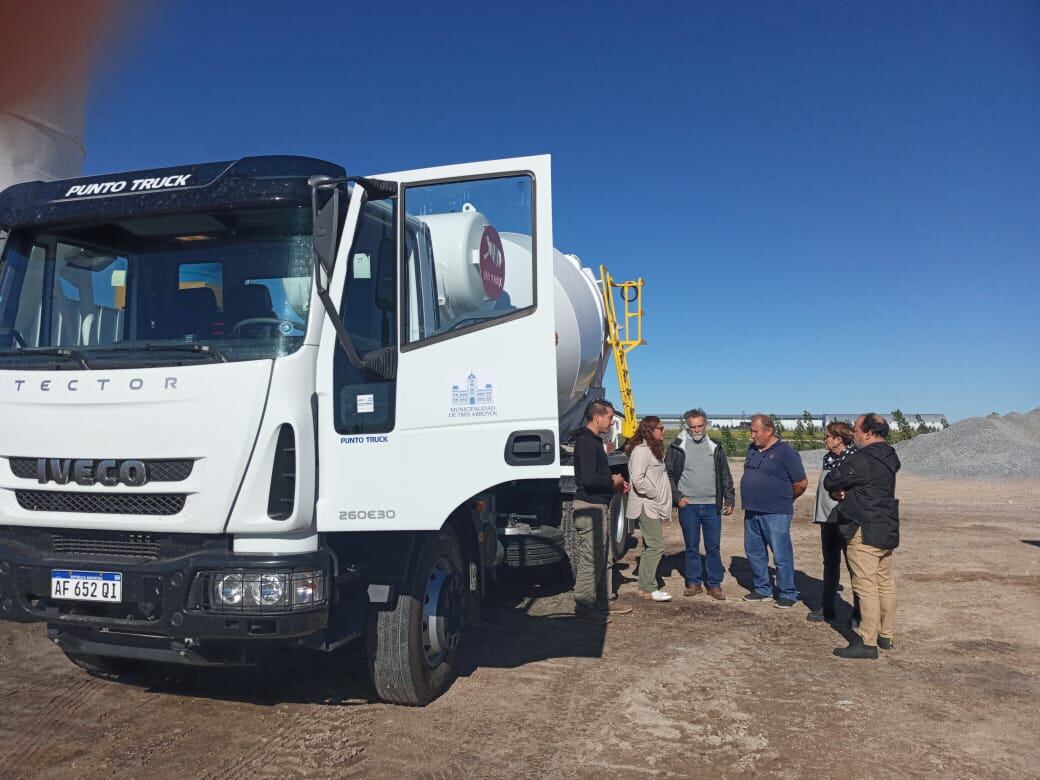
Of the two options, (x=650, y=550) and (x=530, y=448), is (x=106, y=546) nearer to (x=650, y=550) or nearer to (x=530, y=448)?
(x=530, y=448)

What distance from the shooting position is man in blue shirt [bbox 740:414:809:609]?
24.4 ft

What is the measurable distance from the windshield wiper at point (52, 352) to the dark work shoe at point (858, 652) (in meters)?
5.60

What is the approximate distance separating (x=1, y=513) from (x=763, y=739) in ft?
14.4

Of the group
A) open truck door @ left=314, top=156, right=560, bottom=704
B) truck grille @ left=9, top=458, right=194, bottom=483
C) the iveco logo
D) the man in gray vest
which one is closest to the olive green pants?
the man in gray vest

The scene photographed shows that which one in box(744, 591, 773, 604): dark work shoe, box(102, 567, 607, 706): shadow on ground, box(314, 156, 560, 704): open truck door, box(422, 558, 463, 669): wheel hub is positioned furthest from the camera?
box(744, 591, 773, 604): dark work shoe

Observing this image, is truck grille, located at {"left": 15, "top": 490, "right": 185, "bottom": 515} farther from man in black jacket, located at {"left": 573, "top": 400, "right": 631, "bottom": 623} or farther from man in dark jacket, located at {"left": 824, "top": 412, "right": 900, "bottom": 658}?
man in dark jacket, located at {"left": 824, "top": 412, "right": 900, "bottom": 658}

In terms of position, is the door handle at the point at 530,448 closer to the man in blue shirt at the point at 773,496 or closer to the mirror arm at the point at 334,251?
the mirror arm at the point at 334,251

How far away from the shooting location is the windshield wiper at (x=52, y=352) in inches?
158

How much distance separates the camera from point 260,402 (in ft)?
12.4

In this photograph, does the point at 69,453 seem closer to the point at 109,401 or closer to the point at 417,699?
the point at 109,401

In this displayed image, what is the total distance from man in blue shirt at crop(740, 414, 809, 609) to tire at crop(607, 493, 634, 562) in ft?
5.88

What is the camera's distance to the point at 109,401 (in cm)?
387

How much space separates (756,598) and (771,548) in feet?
2.32

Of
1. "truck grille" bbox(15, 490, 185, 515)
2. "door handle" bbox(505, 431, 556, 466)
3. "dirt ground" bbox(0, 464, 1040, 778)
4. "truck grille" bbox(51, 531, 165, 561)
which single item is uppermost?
"door handle" bbox(505, 431, 556, 466)
